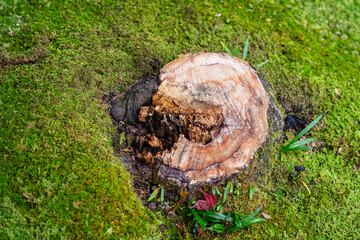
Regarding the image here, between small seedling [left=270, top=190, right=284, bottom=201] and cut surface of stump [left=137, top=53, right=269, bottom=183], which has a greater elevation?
cut surface of stump [left=137, top=53, right=269, bottom=183]

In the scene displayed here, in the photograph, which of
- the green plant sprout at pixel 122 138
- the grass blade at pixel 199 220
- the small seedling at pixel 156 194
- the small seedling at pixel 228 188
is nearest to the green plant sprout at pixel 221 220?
the grass blade at pixel 199 220

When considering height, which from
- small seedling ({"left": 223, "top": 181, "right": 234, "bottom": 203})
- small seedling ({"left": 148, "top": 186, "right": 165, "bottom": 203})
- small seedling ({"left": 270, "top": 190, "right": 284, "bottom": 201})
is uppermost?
small seedling ({"left": 148, "top": 186, "right": 165, "bottom": 203})

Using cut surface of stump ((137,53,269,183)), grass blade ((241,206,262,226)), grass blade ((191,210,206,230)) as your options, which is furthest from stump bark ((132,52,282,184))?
grass blade ((241,206,262,226))

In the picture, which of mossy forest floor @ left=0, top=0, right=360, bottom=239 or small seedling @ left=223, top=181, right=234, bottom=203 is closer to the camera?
mossy forest floor @ left=0, top=0, right=360, bottom=239

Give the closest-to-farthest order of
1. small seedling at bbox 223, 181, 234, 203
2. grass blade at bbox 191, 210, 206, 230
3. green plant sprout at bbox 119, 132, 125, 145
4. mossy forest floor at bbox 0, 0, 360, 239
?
mossy forest floor at bbox 0, 0, 360, 239 → grass blade at bbox 191, 210, 206, 230 → small seedling at bbox 223, 181, 234, 203 → green plant sprout at bbox 119, 132, 125, 145

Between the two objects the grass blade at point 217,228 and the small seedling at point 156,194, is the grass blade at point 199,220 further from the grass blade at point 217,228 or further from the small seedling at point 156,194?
the small seedling at point 156,194

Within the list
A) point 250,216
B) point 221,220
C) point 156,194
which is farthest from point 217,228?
point 156,194

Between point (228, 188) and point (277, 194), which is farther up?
point (228, 188)

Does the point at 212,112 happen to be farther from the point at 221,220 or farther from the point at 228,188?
the point at 221,220

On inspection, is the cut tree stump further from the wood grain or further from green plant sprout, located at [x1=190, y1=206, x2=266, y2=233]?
green plant sprout, located at [x1=190, y1=206, x2=266, y2=233]
